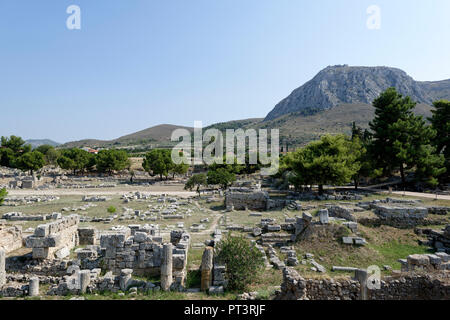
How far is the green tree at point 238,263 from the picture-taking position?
943cm

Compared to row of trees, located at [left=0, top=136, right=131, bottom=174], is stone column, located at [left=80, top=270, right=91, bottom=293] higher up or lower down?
lower down

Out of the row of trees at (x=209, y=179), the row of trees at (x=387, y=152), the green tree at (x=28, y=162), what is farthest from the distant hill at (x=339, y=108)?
the row of trees at (x=209, y=179)

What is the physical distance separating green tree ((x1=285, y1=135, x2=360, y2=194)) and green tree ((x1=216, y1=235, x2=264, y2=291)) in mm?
17243

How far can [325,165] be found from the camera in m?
25.3

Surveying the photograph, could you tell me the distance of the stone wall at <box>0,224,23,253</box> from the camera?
12.1m

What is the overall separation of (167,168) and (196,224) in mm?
35670

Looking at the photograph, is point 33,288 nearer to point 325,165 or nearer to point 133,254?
point 133,254

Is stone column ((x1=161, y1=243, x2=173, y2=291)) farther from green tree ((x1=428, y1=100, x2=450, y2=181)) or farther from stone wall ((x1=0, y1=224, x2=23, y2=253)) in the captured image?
green tree ((x1=428, y1=100, x2=450, y2=181))

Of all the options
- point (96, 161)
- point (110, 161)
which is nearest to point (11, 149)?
point (96, 161)

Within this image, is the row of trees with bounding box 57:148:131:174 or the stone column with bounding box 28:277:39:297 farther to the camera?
the row of trees with bounding box 57:148:131:174

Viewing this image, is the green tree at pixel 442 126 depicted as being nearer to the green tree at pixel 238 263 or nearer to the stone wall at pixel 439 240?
the stone wall at pixel 439 240

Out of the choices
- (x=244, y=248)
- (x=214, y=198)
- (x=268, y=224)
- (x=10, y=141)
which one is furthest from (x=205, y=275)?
(x=10, y=141)

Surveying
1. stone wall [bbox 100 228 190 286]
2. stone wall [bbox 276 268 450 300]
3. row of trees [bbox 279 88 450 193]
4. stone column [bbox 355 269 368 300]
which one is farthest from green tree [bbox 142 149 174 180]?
stone column [bbox 355 269 368 300]

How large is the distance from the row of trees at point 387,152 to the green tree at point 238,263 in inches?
679
